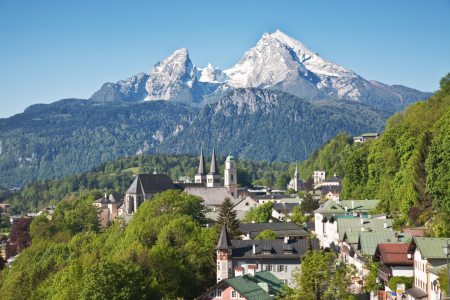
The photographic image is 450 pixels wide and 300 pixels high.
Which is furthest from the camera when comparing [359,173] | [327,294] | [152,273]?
[359,173]

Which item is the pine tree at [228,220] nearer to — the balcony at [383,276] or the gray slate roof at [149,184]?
the balcony at [383,276]

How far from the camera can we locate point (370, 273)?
52.4 meters

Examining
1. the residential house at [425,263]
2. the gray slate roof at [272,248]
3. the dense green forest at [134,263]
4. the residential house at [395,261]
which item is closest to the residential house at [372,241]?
the residential house at [395,261]

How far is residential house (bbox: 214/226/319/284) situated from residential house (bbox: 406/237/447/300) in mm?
19255

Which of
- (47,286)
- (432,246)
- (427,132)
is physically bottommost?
(47,286)

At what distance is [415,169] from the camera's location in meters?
63.8

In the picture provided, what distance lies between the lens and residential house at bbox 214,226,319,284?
207 feet

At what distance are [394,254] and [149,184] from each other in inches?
4730

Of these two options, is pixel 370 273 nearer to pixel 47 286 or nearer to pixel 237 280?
pixel 237 280

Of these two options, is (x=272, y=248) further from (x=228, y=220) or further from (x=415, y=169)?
(x=228, y=220)

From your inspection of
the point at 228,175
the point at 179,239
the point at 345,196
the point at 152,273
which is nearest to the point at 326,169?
the point at 228,175

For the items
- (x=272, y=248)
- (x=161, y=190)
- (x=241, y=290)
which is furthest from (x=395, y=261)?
(x=161, y=190)

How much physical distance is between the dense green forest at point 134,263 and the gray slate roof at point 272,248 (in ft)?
9.89

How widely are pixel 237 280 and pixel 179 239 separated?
22.9 meters
